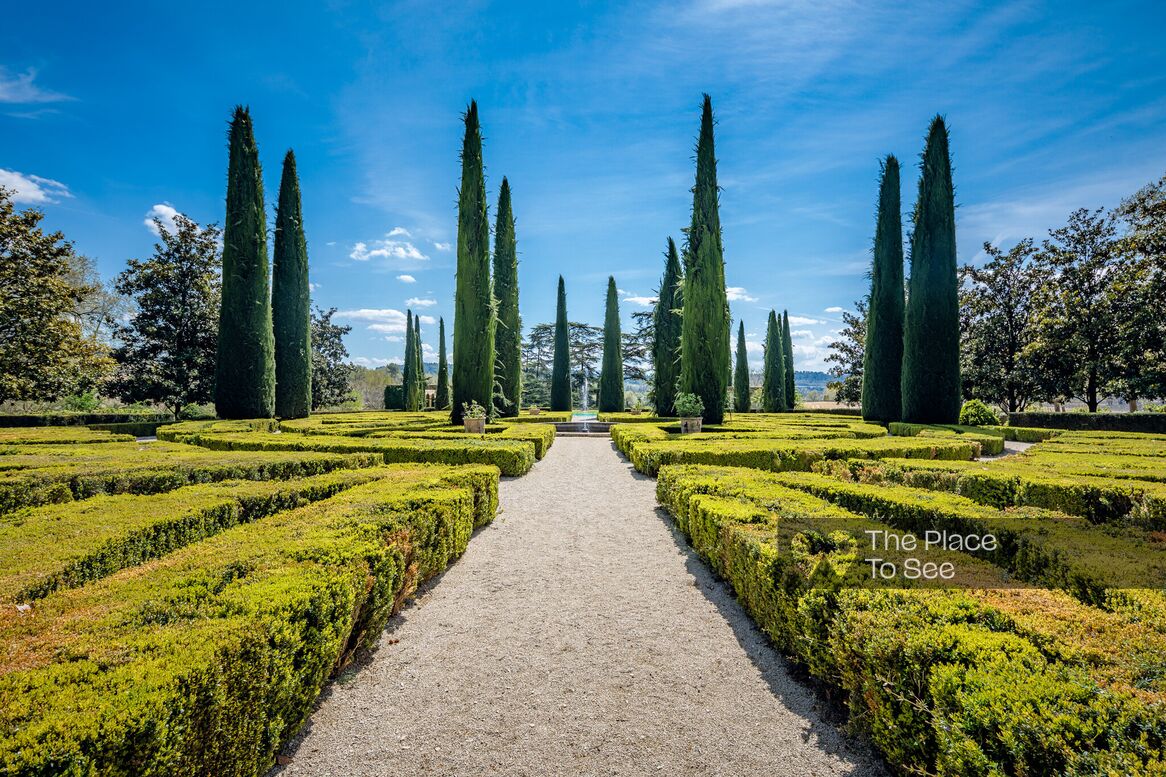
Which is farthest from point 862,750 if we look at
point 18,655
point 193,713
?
point 18,655

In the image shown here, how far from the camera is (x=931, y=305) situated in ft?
56.9

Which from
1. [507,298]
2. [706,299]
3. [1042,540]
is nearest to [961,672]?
[1042,540]

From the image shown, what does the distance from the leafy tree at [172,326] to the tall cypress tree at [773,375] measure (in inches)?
1198

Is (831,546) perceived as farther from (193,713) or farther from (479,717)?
(193,713)

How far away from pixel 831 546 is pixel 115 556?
5214 mm

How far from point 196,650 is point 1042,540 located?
493 cm

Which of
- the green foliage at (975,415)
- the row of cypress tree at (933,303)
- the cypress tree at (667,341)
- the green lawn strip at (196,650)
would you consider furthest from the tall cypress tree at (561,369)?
the green lawn strip at (196,650)

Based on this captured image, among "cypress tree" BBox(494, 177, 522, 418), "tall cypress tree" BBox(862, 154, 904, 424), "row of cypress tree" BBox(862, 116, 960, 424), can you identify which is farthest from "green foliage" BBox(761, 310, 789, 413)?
"cypress tree" BBox(494, 177, 522, 418)

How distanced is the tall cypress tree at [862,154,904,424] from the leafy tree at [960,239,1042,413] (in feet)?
23.4

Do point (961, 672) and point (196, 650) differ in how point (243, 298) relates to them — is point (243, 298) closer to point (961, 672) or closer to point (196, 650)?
point (196, 650)

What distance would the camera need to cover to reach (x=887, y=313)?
20.2 metres

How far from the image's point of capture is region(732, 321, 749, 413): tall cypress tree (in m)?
33.0

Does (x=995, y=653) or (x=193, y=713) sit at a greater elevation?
(x=995, y=653)

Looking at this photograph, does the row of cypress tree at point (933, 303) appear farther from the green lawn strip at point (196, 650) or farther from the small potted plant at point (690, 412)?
the green lawn strip at point (196, 650)
